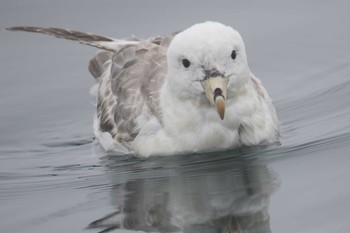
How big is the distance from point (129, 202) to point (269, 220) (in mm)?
1453

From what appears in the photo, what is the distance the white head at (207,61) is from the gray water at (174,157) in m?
0.76

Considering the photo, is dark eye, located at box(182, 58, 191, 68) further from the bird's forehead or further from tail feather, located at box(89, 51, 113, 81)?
tail feather, located at box(89, 51, 113, 81)

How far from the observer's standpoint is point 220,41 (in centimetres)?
1035

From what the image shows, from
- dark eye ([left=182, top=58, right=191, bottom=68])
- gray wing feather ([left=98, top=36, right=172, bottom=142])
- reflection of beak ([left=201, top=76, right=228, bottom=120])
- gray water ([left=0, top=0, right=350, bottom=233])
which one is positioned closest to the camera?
gray water ([left=0, top=0, right=350, bottom=233])

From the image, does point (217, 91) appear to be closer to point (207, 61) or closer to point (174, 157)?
point (207, 61)

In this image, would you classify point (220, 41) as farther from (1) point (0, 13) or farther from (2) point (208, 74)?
(1) point (0, 13)

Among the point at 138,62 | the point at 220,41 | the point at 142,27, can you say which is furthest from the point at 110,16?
the point at 220,41

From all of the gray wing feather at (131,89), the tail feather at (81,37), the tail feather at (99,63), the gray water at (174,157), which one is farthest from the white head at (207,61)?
the tail feather at (99,63)

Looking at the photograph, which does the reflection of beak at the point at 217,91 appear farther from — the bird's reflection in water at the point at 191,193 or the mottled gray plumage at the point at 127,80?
the mottled gray plumage at the point at 127,80

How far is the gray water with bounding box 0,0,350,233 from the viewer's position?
9625mm

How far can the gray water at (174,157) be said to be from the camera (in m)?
9.62

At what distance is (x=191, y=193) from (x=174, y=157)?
34.7 inches

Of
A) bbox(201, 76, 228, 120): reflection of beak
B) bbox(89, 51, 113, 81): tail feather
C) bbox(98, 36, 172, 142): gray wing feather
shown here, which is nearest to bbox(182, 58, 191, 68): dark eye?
bbox(201, 76, 228, 120): reflection of beak

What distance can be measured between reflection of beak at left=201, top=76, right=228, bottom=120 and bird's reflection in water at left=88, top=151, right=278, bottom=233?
2.13ft
